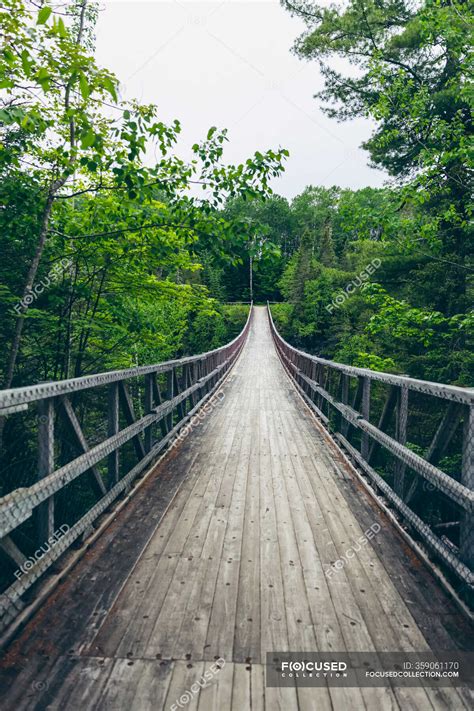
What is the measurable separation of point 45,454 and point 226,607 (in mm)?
1436

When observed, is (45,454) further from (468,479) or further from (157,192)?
(157,192)

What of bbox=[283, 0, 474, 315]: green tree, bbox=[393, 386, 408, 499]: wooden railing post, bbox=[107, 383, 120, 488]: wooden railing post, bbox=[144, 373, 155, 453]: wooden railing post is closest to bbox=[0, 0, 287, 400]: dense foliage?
bbox=[144, 373, 155, 453]: wooden railing post

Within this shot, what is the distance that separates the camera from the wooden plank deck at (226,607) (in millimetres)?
1758

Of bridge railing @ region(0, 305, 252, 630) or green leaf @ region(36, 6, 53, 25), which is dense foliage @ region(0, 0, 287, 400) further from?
Answer: bridge railing @ region(0, 305, 252, 630)

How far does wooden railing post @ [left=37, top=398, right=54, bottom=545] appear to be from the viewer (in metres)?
2.34

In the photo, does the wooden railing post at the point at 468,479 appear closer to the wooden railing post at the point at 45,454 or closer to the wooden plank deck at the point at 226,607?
the wooden plank deck at the point at 226,607

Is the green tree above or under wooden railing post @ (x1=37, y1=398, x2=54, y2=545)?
above

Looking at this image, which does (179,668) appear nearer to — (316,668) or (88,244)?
(316,668)

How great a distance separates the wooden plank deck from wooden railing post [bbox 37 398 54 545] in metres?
0.39

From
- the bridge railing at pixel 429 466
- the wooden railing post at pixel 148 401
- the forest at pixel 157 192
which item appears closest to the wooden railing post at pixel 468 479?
the bridge railing at pixel 429 466

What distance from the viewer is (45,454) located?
241 centimetres

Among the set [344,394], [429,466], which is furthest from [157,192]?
[429,466]

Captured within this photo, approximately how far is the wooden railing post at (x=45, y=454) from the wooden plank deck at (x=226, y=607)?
387 mm

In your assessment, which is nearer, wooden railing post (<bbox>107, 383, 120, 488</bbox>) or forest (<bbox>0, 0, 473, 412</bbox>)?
wooden railing post (<bbox>107, 383, 120, 488</bbox>)
